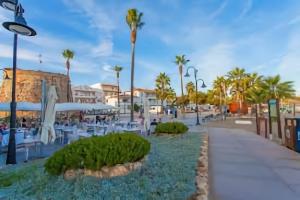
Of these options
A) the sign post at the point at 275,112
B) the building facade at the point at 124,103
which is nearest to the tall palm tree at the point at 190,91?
the building facade at the point at 124,103

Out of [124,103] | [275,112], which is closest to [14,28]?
[275,112]

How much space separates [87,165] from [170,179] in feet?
4.56

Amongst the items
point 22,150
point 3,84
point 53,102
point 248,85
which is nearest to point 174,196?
point 53,102

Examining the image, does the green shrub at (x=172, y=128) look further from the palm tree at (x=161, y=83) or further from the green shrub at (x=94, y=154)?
the palm tree at (x=161, y=83)

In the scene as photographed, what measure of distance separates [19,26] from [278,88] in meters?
55.0

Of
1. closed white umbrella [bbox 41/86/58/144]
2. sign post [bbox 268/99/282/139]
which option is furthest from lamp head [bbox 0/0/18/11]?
sign post [bbox 268/99/282/139]

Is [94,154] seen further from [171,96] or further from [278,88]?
[171,96]

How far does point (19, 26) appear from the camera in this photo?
7629 mm

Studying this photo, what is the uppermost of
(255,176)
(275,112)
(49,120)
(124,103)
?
(124,103)

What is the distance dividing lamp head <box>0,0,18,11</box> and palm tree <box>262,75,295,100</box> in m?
53.0

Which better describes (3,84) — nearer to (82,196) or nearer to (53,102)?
(53,102)

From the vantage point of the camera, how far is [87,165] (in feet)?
15.3

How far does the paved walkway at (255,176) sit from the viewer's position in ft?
16.5

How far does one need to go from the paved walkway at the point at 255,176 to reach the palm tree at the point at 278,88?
49.3 meters
